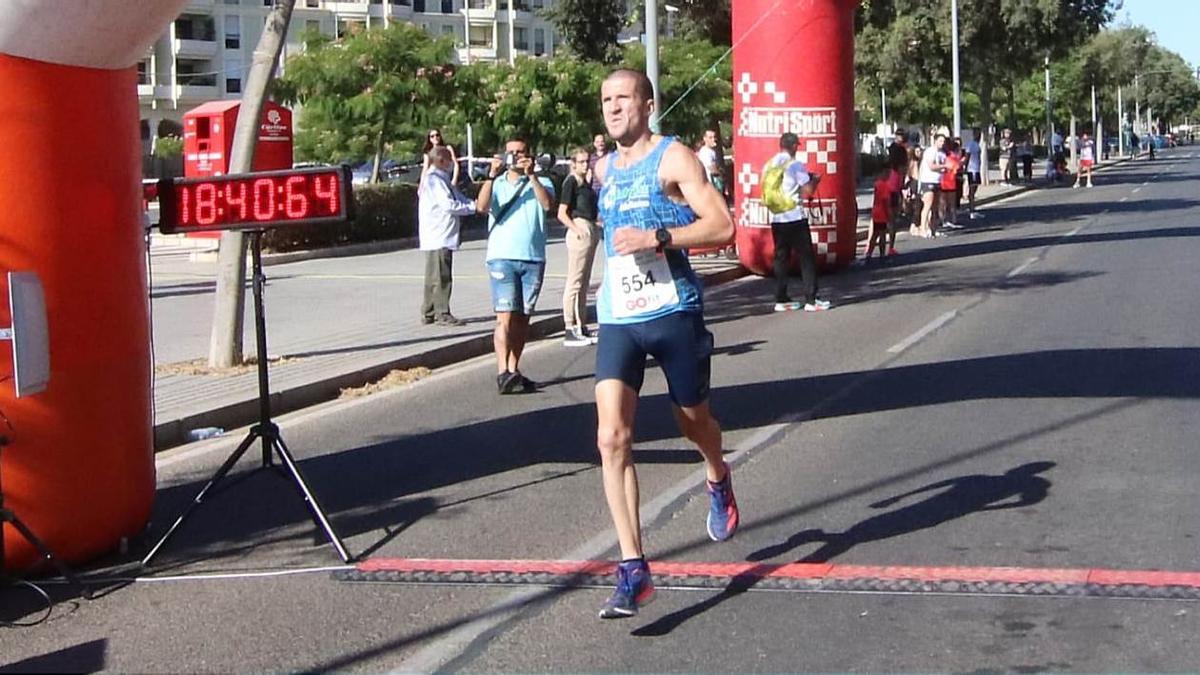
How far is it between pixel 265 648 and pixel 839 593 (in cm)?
219

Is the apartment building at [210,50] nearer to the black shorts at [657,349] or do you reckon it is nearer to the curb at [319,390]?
the curb at [319,390]

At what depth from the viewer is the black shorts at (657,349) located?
5844mm

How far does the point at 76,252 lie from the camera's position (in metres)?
6.70

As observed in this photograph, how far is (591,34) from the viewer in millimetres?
61781

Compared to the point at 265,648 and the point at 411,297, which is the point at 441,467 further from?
the point at 411,297

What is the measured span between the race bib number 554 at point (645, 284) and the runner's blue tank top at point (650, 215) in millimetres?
19

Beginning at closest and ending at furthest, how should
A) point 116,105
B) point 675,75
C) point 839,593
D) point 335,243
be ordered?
point 839,593, point 116,105, point 335,243, point 675,75

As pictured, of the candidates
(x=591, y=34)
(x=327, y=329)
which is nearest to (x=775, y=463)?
(x=327, y=329)

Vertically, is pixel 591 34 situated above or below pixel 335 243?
above

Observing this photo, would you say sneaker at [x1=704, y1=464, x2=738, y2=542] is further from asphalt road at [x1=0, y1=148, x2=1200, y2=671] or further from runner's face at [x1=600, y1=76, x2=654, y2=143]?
runner's face at [x1=600, y1=76, x2=654, y2=143]

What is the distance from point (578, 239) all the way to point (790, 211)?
344cm

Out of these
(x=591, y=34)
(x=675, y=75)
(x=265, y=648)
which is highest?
(x=591, y=34)

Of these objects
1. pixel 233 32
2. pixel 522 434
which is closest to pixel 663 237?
pixel 522 434

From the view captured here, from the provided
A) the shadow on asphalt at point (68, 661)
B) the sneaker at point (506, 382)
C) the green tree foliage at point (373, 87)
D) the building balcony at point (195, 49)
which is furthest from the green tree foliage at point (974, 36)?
the shadow on asphalt at point (68, 661)
